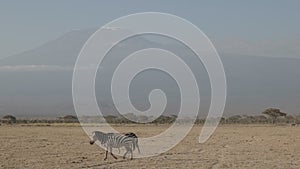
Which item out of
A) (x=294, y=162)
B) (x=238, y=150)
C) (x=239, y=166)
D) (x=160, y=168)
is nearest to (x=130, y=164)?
(x=160, y=168)

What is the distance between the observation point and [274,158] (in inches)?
1117

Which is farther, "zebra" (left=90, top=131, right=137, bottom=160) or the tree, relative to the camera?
the tree

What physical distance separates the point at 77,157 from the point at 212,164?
699 centimetres

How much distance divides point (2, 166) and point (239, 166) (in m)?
10.0

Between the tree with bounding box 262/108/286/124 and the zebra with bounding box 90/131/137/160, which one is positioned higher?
the tree with bounding box 262/108/286/124

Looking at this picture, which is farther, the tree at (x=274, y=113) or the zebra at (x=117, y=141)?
the tree at (x=274, y=113)

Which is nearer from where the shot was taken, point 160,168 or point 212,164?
point 160,168

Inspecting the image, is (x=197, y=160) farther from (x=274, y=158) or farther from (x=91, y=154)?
(x=91, y=154)

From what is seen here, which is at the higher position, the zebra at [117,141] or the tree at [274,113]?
the tree at [274,113]

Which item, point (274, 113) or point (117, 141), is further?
point (274, 113)

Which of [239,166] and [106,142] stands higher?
[106,142]

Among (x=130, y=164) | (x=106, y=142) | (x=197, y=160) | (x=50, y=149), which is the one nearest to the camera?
(x=130, y=164)

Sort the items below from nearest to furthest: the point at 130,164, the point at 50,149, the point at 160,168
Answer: the point at 160,168
the point at 130,164
the point at 50,149

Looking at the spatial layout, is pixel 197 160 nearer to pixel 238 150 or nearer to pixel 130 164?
pixel 130 164
